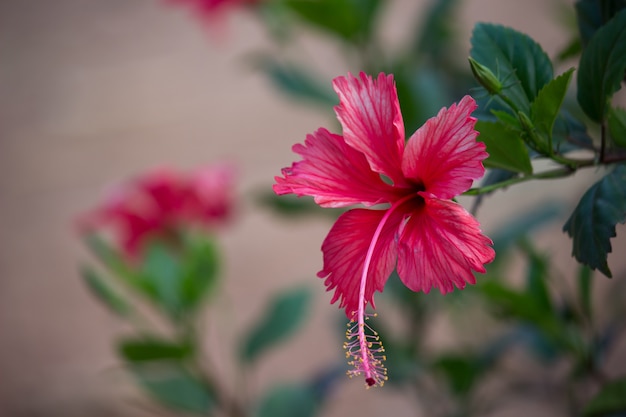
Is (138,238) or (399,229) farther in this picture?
(138,238)

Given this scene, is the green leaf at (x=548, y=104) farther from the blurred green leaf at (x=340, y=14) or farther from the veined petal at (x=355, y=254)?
the blurred green leaf at (x=340, y=14)

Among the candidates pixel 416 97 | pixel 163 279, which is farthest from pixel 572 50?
pixel 163 279

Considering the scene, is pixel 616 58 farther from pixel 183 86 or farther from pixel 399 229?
pixel 183 86

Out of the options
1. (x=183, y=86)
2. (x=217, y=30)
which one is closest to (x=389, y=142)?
(x=217, y=30)

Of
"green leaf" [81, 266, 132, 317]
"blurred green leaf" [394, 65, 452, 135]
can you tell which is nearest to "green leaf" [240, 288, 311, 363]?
"green leaf" [81, 266, 132, 317]

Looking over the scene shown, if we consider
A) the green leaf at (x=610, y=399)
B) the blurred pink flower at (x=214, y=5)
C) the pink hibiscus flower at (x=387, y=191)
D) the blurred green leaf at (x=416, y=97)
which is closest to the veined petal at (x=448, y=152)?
the pink hibiscus flower at (x=387, y=191)

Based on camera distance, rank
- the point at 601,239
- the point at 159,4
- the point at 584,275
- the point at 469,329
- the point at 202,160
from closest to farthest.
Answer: the point at 601,239
the point at 584,275
the point at 469,329
the point at 202,160
the point at 159,4
